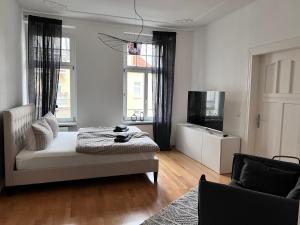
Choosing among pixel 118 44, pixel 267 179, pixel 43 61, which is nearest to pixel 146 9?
pixel 118 44

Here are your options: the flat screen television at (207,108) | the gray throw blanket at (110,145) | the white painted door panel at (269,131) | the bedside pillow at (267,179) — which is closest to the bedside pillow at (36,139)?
the gray throw blanket at (110,145)

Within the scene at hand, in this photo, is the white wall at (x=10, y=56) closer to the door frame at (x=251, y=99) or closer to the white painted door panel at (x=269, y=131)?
the door frame at (x=251, y=99)

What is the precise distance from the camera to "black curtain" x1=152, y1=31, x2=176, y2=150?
5.10 m

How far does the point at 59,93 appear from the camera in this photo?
4.75 meters

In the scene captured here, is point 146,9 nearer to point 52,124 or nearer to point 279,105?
point 52,124

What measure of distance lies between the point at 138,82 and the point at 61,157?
8.96 ft

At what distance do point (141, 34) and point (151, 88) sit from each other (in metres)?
1.24

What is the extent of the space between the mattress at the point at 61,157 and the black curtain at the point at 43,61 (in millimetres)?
1322

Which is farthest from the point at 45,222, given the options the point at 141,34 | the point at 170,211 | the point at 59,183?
the point at 141,34

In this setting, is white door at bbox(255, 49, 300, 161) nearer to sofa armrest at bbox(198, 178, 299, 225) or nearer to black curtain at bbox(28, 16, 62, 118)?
sofa armrest at bbox(198, 178, 299, 225)

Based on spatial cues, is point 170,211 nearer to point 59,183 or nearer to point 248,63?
point 59,183

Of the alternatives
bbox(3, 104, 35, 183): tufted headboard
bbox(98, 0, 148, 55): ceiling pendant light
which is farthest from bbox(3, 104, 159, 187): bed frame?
bbox(98, 0, 148, 55): ceiling pendant light

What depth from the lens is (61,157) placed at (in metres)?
3.11

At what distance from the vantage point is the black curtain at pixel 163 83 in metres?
5.10
